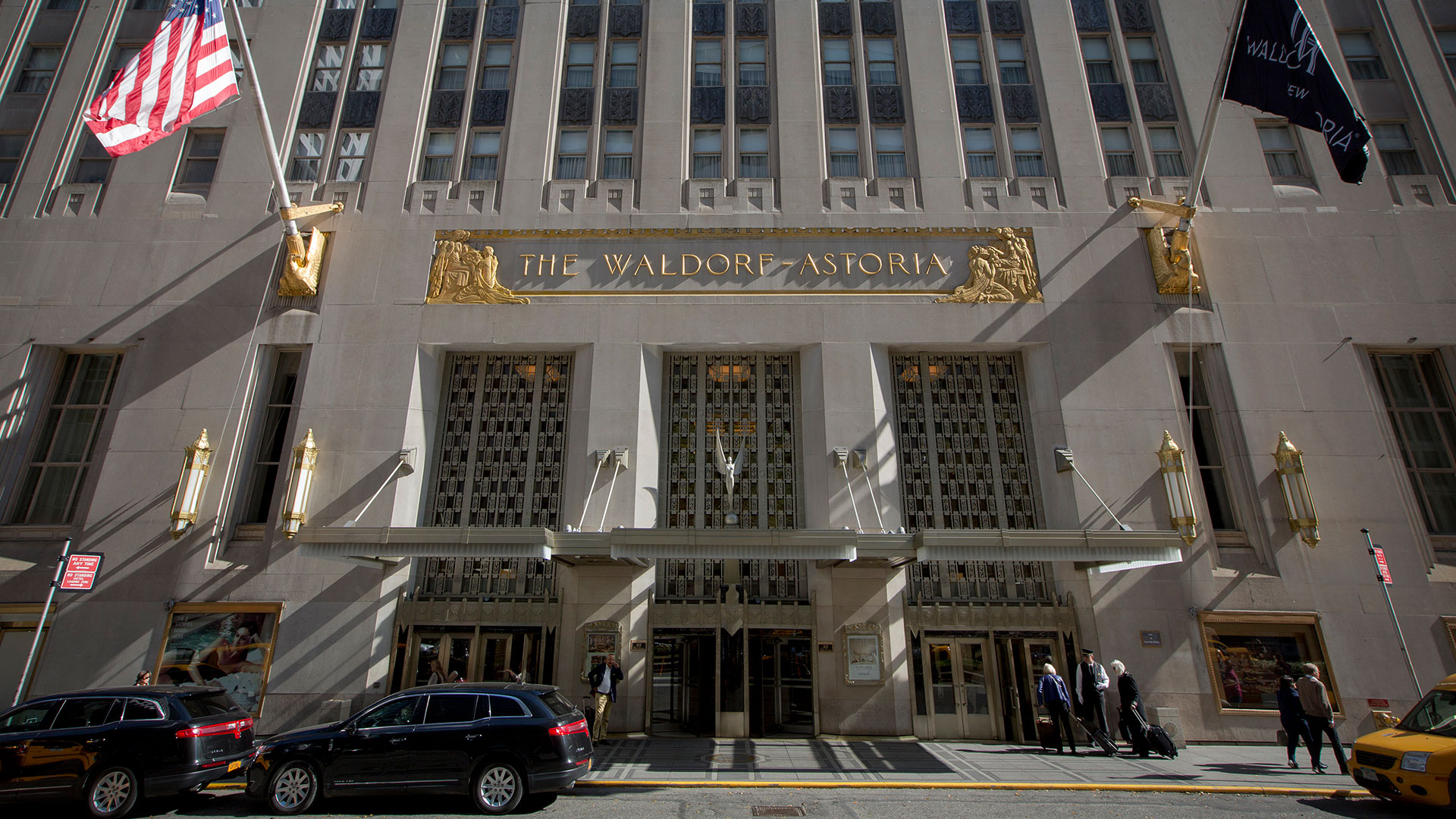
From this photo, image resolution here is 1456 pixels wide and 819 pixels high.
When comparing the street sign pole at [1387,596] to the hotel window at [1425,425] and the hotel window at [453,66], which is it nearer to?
the hotel window at [1425,425]

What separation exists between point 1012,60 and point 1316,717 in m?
19.5

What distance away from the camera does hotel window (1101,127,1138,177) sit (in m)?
20.8

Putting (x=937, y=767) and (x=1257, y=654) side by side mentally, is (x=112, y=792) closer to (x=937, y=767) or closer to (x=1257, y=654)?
(x=937, y=767)

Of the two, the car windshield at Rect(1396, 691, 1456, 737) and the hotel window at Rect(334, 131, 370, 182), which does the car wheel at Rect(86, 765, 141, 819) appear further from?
the car windshield at Rect(1396, 691, 1456, 737)

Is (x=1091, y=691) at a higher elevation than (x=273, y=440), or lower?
lower

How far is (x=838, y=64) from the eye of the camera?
22641 millimetres

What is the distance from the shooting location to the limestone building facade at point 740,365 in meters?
16.4

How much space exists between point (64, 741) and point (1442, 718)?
20361 millimetres

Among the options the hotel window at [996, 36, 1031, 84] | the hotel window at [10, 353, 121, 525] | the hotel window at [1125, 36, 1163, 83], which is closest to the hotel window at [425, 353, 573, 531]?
the hotel window at [10, 353, 121, 525]

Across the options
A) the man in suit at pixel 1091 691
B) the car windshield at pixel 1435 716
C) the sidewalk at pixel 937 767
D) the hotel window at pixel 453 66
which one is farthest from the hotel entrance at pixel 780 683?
the hotel window at pixel 453 66

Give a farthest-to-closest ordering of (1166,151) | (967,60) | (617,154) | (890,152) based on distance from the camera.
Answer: (967,60) < (617,154) < (890,152) < (1166,151)

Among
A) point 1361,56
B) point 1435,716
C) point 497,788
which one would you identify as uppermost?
point 1361,56

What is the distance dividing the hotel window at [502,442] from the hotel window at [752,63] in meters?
10.9

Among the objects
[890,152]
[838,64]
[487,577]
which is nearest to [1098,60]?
[890,152]
